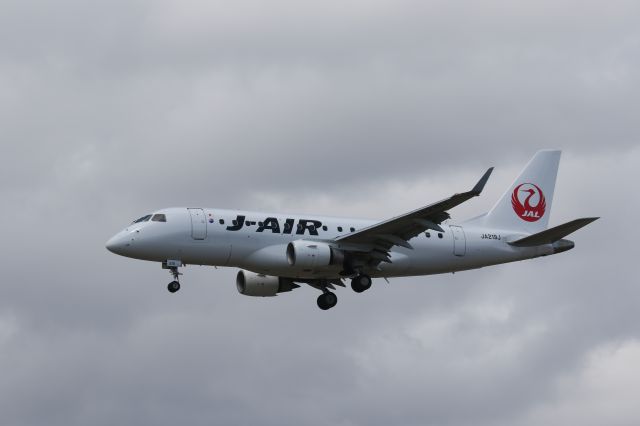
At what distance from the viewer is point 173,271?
6156 centimetres

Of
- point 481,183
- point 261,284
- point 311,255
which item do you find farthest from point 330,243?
point 481,183

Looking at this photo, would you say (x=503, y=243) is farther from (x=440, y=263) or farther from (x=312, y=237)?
(x=312, y=237)

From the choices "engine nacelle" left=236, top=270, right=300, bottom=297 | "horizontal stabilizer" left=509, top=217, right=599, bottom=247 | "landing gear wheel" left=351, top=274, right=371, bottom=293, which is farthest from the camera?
"engine nacelle" left=236, top=270, right=300, bottom=297

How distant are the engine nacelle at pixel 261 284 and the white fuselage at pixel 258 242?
3.04m

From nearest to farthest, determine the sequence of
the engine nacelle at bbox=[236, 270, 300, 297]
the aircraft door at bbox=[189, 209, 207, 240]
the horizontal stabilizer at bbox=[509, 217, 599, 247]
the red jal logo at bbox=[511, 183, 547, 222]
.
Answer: the aircraft door at bbox=[189, 209, 207, 240] < the horizontal stabilizer at bbox=[509, 217, 599, 247] < the engine nacelle at bbox=[236, 270, 300, 297] < the red jal logo at bbox=[511, 183, 547, 222]

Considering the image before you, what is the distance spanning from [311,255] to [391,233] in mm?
3664

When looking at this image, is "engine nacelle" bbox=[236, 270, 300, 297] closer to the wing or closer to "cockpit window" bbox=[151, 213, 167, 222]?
the wing

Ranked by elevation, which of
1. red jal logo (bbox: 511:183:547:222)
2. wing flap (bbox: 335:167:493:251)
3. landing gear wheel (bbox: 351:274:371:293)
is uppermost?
red jal logo (bbox: 511:183:547:222)

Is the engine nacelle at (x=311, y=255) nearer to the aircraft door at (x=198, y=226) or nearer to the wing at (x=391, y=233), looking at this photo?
the wing at (x=391, y=233)

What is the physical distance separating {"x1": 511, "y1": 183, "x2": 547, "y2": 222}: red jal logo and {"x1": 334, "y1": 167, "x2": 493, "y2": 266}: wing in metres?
7.43

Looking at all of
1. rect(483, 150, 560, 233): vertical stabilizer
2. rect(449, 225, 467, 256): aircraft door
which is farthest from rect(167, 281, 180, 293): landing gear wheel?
rect(483, 150, 560, 233): vertical stabilizer

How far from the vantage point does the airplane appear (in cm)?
6122

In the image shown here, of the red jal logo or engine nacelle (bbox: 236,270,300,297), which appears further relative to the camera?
the red jal logo

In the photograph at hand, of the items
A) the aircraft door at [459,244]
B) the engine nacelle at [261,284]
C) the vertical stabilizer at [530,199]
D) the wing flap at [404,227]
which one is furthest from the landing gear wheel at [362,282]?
the vertical stabilizer at [530,199]
